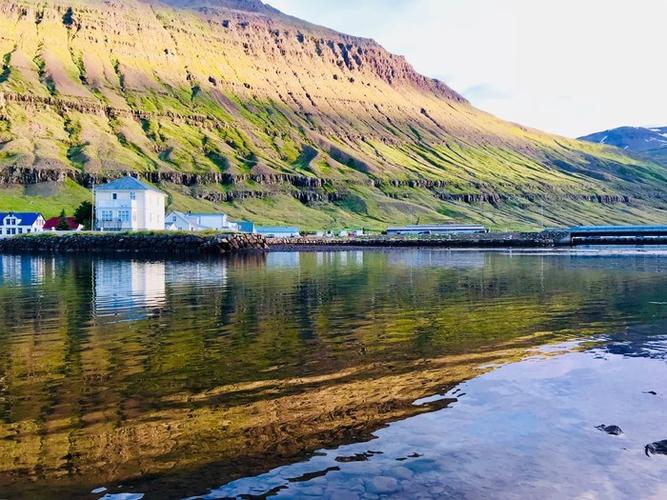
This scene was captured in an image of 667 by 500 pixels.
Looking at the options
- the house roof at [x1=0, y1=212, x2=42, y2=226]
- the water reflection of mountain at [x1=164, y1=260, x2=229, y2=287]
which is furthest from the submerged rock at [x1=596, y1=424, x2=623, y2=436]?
the house roof at [x1=0, y1=212, x2=42, y2=226]

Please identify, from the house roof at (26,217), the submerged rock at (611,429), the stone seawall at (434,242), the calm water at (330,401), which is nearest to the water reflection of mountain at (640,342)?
the calm water at (330,401)

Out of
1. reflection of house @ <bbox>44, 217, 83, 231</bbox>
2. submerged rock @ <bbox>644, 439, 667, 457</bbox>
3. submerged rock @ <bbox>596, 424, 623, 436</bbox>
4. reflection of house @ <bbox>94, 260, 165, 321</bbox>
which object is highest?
reflection of house @ <bbox>44, 217, 83, 231</bbox>

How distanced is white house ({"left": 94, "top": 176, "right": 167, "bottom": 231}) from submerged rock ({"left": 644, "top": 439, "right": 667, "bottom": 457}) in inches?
5824

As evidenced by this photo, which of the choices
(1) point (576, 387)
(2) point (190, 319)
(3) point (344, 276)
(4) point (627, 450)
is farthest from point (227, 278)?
(4) point (627, 450)

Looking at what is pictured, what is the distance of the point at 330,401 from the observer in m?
20.9

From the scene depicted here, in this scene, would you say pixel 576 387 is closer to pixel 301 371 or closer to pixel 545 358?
pixel 545 358

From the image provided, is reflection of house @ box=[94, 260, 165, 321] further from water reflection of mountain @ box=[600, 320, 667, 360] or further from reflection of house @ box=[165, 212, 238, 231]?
reflection of house @ box=[165, 212, 238, 231]

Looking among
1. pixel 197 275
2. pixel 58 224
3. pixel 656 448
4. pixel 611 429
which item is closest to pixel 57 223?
pixel 58 224

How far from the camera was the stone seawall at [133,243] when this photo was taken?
131625 mm

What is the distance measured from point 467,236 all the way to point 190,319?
527ft

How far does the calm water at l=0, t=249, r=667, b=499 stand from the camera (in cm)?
1494

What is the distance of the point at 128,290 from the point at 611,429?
45.5 metres

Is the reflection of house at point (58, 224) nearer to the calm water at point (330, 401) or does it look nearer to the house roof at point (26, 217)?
the house roof at point (26, 217)

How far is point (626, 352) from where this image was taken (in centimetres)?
2927
